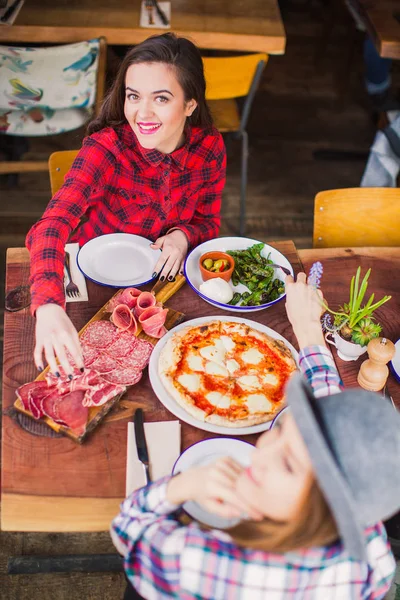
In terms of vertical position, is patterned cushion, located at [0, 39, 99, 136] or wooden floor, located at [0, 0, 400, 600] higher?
patterned cushion, located at [0, 39, 99, 136]

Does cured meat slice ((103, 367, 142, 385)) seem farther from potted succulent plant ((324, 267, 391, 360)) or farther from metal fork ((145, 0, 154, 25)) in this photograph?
metal fork ((145, 0, 154, 25))

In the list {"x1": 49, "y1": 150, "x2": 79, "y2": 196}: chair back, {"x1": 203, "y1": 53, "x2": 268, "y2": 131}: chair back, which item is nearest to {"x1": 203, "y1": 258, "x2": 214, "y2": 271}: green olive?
{"x1": 49, "y1": 150, "x2": 79, "y2": 196}: chair back

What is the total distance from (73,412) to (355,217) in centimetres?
136

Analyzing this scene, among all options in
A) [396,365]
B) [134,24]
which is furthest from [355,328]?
[134,24]

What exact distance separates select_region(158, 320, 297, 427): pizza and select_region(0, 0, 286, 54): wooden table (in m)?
2.17

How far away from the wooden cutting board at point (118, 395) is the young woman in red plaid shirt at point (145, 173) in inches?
2.1

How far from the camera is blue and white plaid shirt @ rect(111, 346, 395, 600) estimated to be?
3.08 feet

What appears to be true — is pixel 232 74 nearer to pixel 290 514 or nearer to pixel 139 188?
pixel 139 188

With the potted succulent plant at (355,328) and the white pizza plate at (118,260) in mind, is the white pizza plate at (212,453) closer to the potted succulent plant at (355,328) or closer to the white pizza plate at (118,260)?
the potted succulent plant at (355,328)

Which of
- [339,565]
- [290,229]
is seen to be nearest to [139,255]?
[339,565]

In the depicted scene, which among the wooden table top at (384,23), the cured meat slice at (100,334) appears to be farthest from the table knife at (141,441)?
the wooden table top at (384,23)

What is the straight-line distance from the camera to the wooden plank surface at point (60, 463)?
1167 mm

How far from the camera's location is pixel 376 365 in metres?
1.42

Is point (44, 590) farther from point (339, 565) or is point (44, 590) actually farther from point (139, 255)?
point (339, 565)
